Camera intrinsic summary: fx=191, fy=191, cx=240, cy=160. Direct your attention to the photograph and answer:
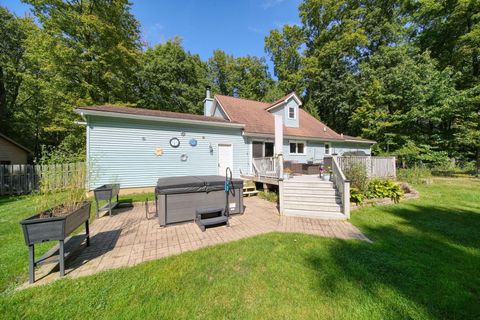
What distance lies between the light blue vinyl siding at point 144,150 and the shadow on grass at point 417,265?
307 inches

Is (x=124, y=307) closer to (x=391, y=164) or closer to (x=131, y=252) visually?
(x=131, y=252)

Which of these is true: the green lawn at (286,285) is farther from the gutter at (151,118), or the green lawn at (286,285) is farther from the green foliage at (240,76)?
the green foliage at (240,76)

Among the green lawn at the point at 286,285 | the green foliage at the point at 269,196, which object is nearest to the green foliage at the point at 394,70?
the green foliage at the point at 269,196

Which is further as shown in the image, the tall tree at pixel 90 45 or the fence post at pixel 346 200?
the tall tree at pixel 90 45

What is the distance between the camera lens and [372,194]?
7074 mm

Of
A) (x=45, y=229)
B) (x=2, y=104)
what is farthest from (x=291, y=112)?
(x=2, y=104)

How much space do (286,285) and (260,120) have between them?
466 inches

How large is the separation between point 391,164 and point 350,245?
8353 millimetres

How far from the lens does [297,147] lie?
13742mm

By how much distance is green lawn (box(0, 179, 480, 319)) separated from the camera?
2.28 m

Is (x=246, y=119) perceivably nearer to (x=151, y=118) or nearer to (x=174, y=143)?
(x=174, y=143)

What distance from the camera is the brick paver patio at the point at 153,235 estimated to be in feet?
11.0

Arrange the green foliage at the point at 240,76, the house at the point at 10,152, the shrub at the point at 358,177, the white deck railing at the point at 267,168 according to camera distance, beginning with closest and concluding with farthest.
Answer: the shrub at the point at 358,177, the white deck railing at the point at 267,168, the house at the point at 10,152, the green foliage at the point at 240,76

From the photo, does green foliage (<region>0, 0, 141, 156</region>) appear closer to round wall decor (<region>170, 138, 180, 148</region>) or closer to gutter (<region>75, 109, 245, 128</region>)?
gutter (<region>75, 109, 245, 128</region>)
